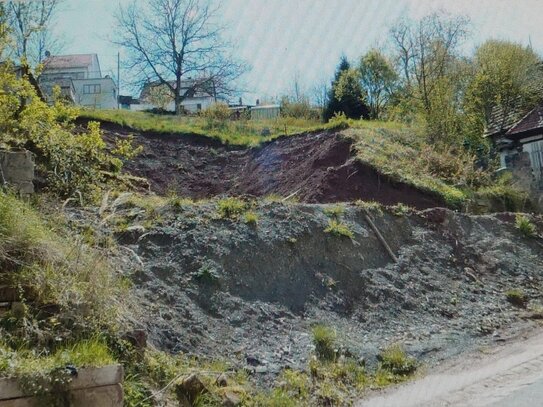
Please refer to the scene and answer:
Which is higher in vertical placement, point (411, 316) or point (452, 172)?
point (452, 172)

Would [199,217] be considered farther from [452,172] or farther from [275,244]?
[452,172]

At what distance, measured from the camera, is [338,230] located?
893 cm

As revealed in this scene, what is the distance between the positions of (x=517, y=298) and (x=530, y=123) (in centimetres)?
1146

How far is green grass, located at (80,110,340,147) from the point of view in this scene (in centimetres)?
1934

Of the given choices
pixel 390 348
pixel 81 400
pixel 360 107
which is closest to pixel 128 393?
pixel 81 400

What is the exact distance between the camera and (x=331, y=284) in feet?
26.0

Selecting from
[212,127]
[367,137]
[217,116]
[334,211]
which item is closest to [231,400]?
[334,211]

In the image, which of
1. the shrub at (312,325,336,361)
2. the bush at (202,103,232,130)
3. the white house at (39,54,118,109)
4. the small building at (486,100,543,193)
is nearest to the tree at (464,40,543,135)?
the small building at (486,100,543,193)

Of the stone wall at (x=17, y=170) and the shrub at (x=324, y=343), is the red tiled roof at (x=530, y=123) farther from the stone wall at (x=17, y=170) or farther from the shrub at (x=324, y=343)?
the stone wall at (x=17, y=170)

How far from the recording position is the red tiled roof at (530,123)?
725 inches

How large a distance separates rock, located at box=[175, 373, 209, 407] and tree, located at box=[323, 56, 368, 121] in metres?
22.4

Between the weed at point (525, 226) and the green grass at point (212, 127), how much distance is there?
7.57 meters

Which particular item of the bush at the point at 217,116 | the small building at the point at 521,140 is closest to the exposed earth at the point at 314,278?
the small building at the point at 521,140

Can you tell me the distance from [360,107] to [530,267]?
1777cm
